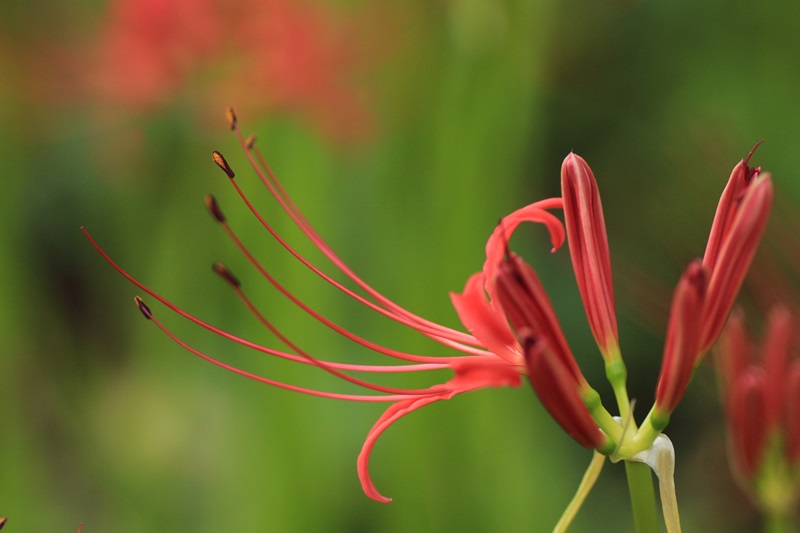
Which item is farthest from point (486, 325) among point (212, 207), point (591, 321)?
point (212, 207)

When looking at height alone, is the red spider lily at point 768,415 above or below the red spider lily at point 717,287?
below

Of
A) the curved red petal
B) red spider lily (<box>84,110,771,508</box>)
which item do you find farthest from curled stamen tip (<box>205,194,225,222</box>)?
the curved red petal

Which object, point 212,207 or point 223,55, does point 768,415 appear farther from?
point 223,55

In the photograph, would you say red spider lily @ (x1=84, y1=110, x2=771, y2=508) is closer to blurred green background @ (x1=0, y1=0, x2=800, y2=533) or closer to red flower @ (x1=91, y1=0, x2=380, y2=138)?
blurred green background @ (x1=0, y1=0, x2=800, y2=533)

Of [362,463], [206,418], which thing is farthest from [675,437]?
[362,463]

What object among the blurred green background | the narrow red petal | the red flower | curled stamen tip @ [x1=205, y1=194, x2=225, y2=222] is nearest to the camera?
the narrow red petal

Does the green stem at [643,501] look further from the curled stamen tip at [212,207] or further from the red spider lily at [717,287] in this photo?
the curled stamen tip at [212,207]

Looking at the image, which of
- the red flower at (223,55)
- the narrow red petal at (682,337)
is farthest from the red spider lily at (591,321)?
the red flower at (223,55)
